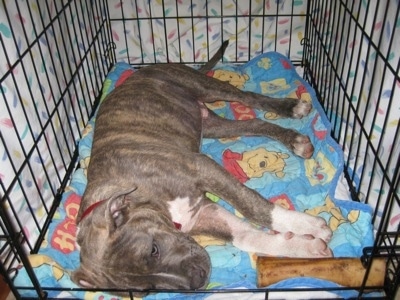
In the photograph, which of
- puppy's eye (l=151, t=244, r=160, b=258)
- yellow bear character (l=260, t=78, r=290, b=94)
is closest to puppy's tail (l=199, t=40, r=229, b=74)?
yellow bear character (l=260, t=78, r=290, b=94)

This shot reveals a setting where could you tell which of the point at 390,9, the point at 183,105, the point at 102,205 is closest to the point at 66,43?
the point at 183,105

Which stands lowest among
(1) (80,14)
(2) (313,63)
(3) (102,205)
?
(2) (313,63)

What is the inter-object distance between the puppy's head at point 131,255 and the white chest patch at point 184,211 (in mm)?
279

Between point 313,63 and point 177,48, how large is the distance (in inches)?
53.3

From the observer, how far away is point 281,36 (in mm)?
4273

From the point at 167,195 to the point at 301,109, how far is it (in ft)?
5.00

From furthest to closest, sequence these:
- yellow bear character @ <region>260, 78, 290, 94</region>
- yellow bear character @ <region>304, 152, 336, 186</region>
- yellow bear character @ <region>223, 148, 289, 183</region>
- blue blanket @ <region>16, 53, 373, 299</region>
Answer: yellow bear character @ <region>260, 78, 290, 94</region> → yellow bear character @ <region>223, 148, 289, 183</region> → yellow bear character @ <region>304, 152, 336, 186</region> → blue blanket @ <region>16, 53, 373, 299</region>

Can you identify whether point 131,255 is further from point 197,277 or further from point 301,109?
point 301,109

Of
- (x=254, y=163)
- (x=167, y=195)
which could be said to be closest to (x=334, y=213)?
(x=254, y=163)

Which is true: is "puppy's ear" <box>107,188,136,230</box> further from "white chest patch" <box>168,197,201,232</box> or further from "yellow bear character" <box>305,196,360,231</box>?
"yellow bear character" <box>305,196,360,231</box>

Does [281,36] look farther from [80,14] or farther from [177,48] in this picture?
[80,14]

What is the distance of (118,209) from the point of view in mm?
2035

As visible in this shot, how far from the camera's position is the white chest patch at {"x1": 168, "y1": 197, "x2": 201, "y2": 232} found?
241 cm

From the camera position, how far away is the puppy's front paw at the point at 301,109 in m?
3.41
